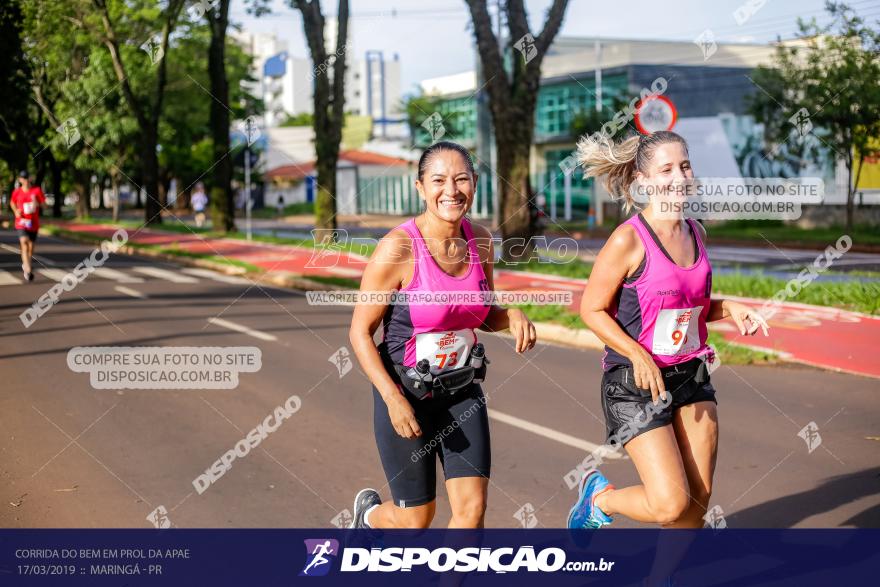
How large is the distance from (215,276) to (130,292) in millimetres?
4082

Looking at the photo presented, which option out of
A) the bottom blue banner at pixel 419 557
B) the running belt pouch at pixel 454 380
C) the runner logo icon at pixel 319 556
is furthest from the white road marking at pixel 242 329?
the running belt pouch at pixel 454 380

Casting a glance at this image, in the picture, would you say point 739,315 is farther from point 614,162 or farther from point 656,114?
point 656,114

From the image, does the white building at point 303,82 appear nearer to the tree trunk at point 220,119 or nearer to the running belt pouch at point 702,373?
the tree trunk at point 220,119

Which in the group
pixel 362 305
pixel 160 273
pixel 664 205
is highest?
pixel 664 205

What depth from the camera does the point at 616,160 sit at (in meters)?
4.43

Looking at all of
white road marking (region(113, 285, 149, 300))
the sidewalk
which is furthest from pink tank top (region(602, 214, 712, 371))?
white road marking (region(113, 285, 149, 300))

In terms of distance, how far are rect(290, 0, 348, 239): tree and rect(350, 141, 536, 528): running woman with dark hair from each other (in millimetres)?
21926

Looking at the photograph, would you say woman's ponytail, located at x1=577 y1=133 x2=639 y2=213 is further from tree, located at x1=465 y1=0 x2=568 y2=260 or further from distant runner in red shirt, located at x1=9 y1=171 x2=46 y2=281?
distant runner in red shirt, located at x1=9 y1=171 x2=46 y2=281

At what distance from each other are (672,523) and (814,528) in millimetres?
1597

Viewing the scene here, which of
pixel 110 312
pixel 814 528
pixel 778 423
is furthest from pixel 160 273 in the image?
pixel 814 528

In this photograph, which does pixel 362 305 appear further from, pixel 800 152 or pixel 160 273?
pixel 800 152

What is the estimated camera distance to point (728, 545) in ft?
16.3

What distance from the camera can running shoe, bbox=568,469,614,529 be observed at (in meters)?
4.49

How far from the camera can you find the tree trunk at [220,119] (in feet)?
107
